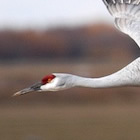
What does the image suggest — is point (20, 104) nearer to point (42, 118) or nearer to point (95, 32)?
point (42, 118)

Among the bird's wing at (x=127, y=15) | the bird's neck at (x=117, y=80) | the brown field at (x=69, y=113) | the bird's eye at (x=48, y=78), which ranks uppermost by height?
the bird's wing at (x=127, y=15)

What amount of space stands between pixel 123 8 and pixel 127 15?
0.49 ft

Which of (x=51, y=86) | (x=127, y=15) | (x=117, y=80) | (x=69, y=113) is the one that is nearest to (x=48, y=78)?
(x=51, y=86)

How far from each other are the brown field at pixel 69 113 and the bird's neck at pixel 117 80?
10.8 meters

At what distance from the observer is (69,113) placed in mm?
36812

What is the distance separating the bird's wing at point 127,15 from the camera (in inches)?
673

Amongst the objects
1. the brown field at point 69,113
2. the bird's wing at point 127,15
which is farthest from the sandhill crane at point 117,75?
the brown field at point 69,113

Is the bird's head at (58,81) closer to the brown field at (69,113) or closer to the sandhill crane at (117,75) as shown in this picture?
the sandhill crane at (117,75)

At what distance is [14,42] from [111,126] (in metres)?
51.8

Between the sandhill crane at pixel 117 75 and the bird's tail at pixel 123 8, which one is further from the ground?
the bird's tail at pixel 123 8

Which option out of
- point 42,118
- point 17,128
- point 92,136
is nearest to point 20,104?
point 42,118

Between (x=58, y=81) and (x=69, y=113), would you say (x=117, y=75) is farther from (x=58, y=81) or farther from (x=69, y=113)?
(x=69, y=113)

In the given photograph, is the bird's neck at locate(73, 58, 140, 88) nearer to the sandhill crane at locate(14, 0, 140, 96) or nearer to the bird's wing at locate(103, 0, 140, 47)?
the sandhill crane at locate(14, 0, 140, 96)

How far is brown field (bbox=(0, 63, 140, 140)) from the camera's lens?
95.6 ft
